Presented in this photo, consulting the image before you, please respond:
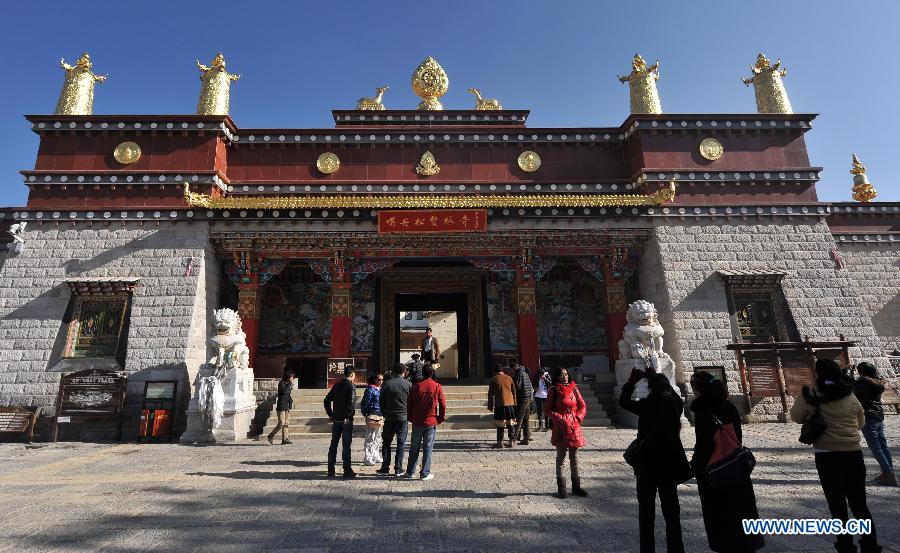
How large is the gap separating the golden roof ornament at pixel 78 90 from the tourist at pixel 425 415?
1672 centimetres

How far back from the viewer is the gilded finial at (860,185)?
18.0 m

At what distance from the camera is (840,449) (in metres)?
3.75

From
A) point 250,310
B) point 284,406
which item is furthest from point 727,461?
point 250,310

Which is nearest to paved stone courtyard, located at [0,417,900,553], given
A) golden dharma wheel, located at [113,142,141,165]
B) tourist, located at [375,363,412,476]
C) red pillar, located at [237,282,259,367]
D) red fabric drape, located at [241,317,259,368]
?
tourist, located at [375,363,412,476]

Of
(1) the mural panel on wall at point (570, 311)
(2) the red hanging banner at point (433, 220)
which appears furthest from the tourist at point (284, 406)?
(1) the mural panel on wall at point (570, 311)

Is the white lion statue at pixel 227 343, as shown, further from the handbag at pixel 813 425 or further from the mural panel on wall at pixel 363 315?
the handbag at pixel 813 425

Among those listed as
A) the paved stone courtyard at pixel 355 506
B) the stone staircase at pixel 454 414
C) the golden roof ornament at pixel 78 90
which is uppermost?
the golden roof ornament at pixel 78 90

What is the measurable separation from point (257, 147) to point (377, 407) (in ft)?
43.5

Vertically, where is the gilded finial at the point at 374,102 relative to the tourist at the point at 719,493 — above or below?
above

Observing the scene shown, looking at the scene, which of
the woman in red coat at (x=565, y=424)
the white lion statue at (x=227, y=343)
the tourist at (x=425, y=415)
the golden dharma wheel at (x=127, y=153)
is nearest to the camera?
the woman in red coat at (x=565, y=424)

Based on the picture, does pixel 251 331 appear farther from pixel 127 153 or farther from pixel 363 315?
pixel 127 153

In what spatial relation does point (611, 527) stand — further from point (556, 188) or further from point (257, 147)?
point (257, 147)

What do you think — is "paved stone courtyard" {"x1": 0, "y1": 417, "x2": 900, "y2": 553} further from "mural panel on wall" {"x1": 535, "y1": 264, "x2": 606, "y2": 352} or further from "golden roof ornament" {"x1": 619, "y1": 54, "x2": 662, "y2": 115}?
"golden roof ornament" {"x1": 619, "y1": 54, "x2": 662, "y2": 115}

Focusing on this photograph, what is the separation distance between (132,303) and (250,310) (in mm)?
3188
